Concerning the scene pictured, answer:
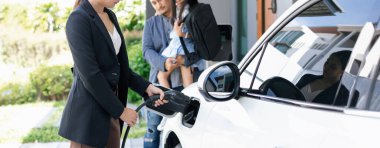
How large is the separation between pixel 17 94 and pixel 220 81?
9732mm

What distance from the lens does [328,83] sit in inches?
107

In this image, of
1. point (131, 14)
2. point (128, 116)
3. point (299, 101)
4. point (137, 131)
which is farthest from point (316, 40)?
point (131, 14)

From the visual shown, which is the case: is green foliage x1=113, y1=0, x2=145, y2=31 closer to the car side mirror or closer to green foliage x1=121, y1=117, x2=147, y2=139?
green foliage x1=121, y1=117, x2=147, y2=139

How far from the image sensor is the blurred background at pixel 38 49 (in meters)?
A: 12.7

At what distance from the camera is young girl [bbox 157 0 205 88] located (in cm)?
561

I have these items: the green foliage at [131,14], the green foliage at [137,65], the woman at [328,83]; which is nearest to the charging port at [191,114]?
the woman at [328,83]

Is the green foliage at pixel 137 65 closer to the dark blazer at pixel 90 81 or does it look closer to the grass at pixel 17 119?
the grass at pixel 17 119

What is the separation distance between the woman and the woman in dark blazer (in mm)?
1059

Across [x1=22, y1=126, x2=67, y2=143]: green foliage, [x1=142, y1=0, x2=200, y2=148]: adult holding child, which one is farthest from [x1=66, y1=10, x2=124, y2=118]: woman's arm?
[x1=22, y1=126, x2=67, y2=143]: green foliage

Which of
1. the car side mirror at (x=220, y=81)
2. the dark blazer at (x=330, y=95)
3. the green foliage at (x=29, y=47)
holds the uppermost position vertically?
the dark blazer at (x=330, y=95)

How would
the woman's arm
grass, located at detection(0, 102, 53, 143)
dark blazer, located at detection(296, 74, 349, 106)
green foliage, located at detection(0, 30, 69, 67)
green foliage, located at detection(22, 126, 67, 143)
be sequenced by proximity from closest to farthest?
1. dark blazer, located at detection(296, 74, 349, 106)
2. the woman's arm
3. green foliage, located at detection(22, 126, 67, 143)
4. grass, located at detection(0, 102, 53, 143)
5. green foliage, located at detection(0, 30, 69, 67)

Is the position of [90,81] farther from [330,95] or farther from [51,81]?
[51,81]

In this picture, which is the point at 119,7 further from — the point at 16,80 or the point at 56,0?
the point at 16,80

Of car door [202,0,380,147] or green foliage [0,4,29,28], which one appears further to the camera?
green foliage [0,4,29,28]
